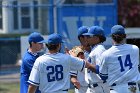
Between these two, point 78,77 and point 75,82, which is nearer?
point 75,82

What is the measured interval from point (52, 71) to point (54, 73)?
0.04 m

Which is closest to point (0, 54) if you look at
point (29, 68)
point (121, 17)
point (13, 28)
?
point (13, 28)

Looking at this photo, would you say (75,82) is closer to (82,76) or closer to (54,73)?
(82,76)

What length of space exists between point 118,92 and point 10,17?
27.2 ft

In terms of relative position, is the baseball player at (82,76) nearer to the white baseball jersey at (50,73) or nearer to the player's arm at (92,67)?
the player's arm at (92,67)

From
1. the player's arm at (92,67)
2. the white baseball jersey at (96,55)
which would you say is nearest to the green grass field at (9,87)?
the white baseball jersey at (96,55)

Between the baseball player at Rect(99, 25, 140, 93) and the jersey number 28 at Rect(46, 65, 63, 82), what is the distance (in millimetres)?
655

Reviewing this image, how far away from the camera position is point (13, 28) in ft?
51.3

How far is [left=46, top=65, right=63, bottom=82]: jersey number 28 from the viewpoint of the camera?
24.0 ft

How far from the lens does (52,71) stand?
734cm

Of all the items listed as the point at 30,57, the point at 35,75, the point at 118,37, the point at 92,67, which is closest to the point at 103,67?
the point at 92,67

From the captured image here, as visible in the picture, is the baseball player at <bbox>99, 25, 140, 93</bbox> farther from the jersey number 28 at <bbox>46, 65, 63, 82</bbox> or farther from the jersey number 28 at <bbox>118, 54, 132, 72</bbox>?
the jersey number 28 at <bbox>46, 65, 63, 82</bbox>

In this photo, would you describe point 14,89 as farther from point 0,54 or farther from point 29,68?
point 29,68

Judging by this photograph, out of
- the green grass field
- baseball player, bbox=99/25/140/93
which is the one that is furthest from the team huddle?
the green grass field
